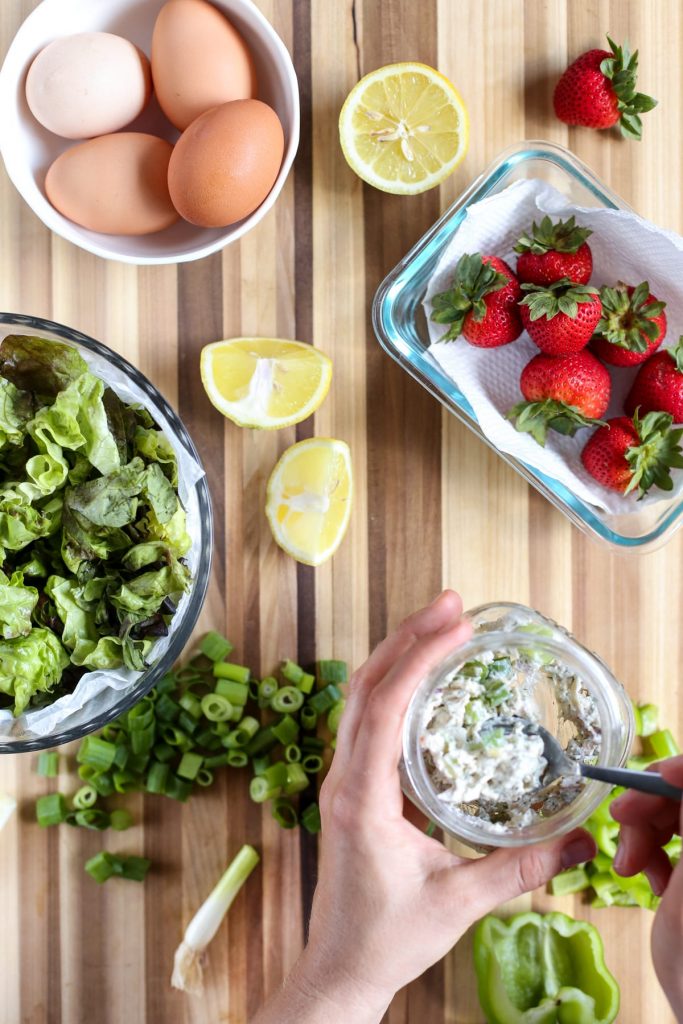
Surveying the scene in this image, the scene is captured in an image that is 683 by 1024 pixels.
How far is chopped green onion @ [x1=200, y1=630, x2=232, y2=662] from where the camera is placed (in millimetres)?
1287

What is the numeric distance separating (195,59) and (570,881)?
1190 millimetres

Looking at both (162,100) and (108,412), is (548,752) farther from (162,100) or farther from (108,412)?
(162,100)

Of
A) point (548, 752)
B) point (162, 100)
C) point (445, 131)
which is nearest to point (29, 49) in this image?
point (162, 100)

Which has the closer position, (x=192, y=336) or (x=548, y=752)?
(x=548, y=752)

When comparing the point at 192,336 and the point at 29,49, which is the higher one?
the point at 29,49

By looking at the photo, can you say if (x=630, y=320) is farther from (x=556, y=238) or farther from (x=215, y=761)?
(x=215, y=761)

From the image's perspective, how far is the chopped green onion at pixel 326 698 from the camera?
4.18 ft

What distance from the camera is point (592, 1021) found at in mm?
1227

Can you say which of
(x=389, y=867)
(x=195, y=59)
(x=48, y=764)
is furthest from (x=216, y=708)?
(x=195, y=59)

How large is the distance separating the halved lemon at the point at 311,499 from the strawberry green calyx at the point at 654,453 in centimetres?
37

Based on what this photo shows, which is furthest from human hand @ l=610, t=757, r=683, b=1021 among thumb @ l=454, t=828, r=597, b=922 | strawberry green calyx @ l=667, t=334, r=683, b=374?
strawberry green calyx @ l=667, t=334, r=683, b=374

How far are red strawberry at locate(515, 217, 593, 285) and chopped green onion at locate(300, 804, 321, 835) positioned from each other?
758 mm

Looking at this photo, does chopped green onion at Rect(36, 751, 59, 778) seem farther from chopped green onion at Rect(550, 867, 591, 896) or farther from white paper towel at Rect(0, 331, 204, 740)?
chopped green onion at Rect(550, 867, 591, 896)

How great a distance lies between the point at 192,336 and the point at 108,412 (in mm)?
242
